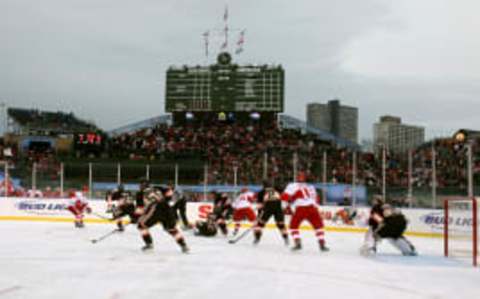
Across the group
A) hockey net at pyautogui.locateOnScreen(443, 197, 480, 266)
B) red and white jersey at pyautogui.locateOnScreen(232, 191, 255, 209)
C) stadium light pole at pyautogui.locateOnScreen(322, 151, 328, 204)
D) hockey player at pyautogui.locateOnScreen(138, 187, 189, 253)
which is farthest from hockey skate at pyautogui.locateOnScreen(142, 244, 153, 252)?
stadium light pole at pyautogui.locateOnScreen(322, 151, 328, 204)

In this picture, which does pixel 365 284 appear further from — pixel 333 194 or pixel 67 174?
pixel 67 174

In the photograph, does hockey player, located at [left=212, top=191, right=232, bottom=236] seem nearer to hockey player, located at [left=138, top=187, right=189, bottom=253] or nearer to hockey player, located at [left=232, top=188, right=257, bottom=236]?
hockey player, located at [left=232, top=188, right=257, bottom=236]

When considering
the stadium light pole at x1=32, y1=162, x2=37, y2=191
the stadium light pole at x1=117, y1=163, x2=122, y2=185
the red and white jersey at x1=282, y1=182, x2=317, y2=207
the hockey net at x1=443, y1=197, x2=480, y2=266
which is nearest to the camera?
the red and white jersey at x1=282, y1=182, x2=317, y2=207

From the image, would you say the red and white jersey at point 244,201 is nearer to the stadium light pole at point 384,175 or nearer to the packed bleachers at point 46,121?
the stadium light pole at point 384,175

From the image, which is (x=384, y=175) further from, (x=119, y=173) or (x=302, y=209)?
(x=119, y=173)

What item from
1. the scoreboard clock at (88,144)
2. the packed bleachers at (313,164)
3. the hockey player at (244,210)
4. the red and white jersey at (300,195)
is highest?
the scoreboard clock at (88,144)

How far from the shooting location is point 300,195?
12.2 m

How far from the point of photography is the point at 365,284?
7609mm

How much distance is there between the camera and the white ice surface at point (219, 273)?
673cm

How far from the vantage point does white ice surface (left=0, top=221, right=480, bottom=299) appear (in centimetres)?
673

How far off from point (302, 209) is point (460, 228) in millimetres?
4469

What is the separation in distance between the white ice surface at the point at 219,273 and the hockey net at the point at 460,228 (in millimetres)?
500

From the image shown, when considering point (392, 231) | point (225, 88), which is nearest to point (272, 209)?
point (392, 231)

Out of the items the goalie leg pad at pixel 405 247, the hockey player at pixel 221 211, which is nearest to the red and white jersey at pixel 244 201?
the hockey player at pixel 221 211
